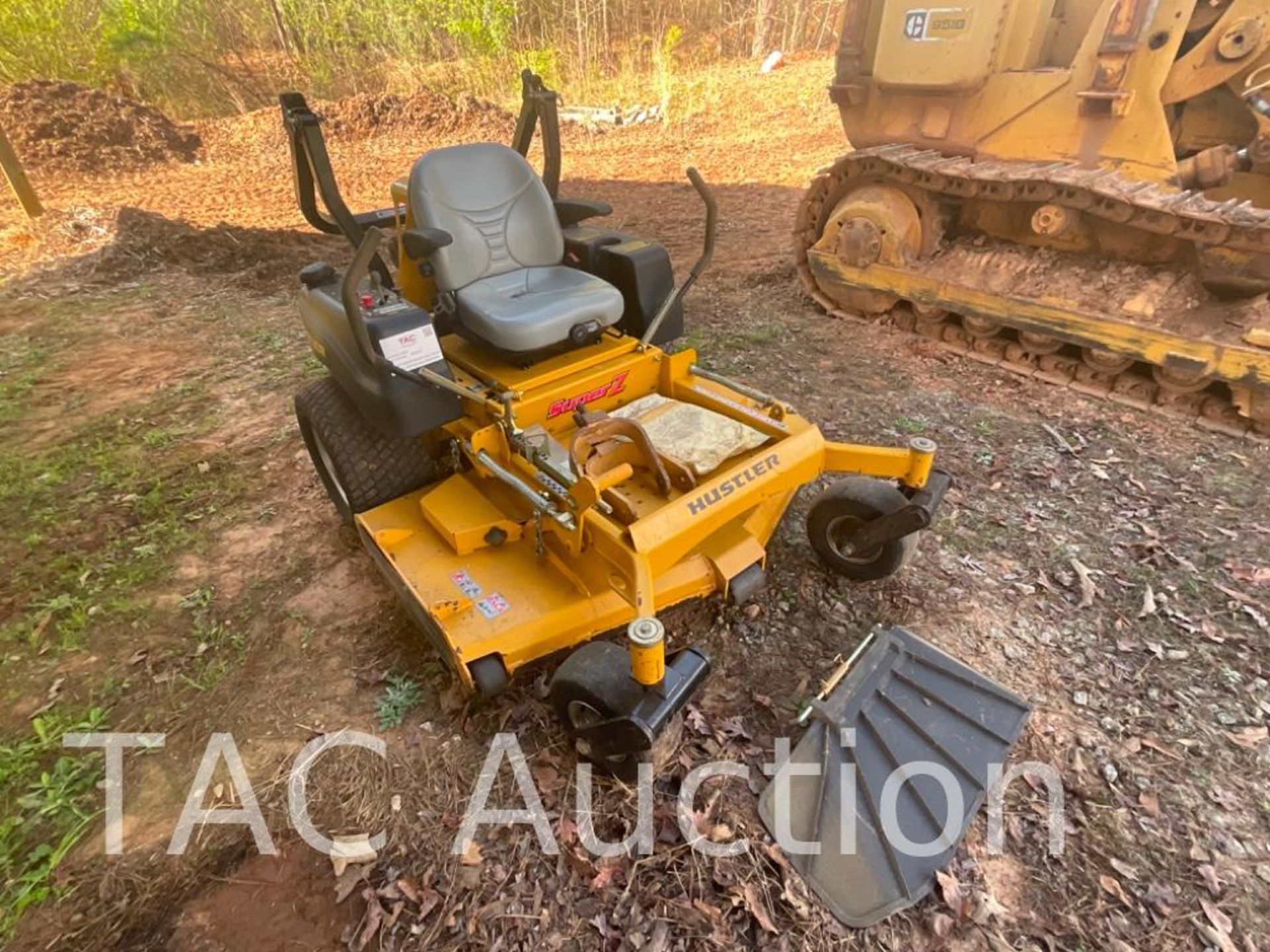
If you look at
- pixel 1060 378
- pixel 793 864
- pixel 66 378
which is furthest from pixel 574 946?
pixel 66 378

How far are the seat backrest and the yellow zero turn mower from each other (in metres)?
0.01

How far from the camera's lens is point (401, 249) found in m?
3.53

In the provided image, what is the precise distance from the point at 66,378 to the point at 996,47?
6970mm

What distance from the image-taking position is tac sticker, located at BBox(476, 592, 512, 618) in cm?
255

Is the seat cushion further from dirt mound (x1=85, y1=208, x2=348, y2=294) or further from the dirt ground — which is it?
dirt mound (x1=85, y1=208, x2=348, y2=294)

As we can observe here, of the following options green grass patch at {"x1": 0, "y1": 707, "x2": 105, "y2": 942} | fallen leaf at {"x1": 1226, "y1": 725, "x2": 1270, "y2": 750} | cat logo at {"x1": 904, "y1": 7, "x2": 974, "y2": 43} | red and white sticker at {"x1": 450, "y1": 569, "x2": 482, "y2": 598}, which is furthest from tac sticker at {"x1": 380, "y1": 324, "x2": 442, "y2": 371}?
cat logo at {"x1": 904, "y1": 7, "x2": 974, "y2": 43}

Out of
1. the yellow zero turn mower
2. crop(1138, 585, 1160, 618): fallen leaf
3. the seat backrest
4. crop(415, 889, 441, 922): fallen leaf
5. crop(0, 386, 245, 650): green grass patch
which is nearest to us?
crop(415, 889, 441, 922): fallen leaf

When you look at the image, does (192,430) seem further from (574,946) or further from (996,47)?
(996,47)

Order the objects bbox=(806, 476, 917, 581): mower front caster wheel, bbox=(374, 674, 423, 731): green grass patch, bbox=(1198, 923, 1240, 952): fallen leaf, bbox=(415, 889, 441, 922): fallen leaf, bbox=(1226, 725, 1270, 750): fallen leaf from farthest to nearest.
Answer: bbox=(806, 476, 917, 581): mower front caster wheel
bbox=(374, 674, 423, 731): green grass patch
bbox=(1226, 725, 1270, 750): fallen leaf
bbox=(415, 889, 441, 922): fallen leaf
bbox=(1198, 923, 1240, 952): fallen leaf

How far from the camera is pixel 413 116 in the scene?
11.3 meters

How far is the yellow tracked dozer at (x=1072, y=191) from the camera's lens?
4117mm

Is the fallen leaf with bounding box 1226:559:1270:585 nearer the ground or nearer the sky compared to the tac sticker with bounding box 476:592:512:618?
nearer the ground

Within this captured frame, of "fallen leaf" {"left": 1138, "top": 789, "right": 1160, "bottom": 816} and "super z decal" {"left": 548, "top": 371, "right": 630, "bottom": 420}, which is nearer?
"fallen leaf" {"left": 1138, "top": 789, "right": 1160, "bottom": 816}

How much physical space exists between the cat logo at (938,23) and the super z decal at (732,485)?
13.1ft
